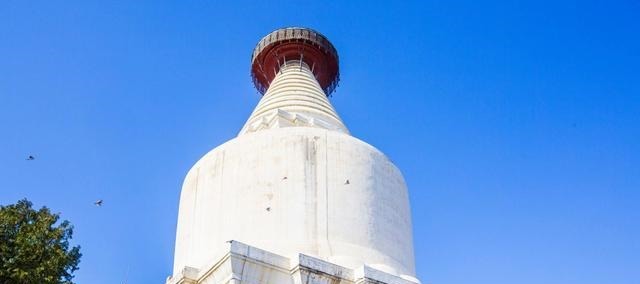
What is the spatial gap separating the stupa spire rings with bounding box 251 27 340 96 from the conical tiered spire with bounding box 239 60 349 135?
1.70 m

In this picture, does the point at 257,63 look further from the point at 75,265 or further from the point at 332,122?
the point at 75,265

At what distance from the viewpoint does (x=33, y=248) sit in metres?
13.0

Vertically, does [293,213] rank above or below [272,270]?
above

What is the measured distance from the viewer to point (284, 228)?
13977mm

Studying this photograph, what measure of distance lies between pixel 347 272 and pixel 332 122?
5.36 meters

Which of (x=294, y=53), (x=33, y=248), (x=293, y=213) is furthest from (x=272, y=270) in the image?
(x=294, y=53)

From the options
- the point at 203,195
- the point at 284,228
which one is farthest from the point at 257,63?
the point at 284,228

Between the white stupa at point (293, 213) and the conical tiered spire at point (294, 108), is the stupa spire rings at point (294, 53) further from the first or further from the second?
the white stupa at point (293, 213)

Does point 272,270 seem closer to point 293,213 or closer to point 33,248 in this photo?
point 293,213

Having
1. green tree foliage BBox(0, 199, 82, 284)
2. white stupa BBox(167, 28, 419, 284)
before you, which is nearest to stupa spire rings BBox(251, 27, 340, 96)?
white stupa BBox(167, 28, 419, 284)

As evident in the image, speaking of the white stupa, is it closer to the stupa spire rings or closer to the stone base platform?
the stone base platform

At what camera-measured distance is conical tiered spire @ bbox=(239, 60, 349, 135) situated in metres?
17.0

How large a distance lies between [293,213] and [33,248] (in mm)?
4236

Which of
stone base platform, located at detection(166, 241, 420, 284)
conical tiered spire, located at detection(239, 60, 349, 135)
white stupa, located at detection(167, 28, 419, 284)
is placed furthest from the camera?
conical tiered spire, located at detection(239, 60, 349, 135)
